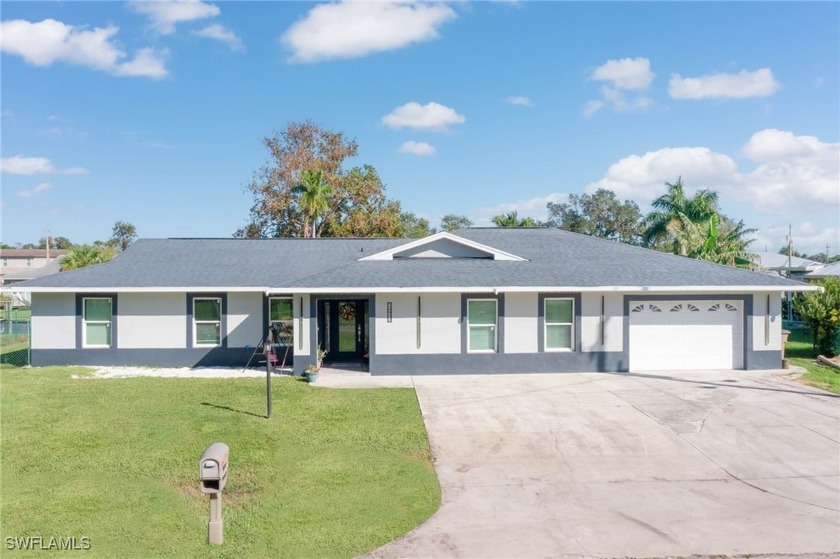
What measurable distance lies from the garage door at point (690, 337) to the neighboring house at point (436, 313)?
31mm

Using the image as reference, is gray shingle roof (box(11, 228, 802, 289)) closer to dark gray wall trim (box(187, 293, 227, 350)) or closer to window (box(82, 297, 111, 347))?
dark gray wall trim (box(187, 293, 227, 350))

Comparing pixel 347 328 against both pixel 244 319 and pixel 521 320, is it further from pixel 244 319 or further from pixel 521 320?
pixel 521 320

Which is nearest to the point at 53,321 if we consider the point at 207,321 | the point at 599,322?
the point at 207,321

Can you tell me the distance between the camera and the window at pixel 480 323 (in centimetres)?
1734

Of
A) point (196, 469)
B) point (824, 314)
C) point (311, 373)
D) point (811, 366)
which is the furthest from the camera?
point (824, 314)

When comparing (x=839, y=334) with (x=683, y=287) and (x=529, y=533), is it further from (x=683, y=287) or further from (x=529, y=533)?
(x=529, y=533)

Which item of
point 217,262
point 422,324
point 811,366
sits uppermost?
point 217,262

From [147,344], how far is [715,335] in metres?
18.2

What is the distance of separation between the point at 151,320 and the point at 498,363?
1129 cm

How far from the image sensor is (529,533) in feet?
24.6

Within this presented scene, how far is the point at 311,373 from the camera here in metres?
16.1

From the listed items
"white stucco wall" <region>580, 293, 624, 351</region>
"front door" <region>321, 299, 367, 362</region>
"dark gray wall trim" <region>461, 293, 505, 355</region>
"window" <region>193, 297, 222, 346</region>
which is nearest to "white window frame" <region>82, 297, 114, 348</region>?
"window" <region>193, 297, 222, 346</region>

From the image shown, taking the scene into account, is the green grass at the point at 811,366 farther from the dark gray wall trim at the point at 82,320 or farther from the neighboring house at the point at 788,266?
the neighboring house at the point at 788,266

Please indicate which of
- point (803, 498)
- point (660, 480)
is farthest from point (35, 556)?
point (803, 498)
